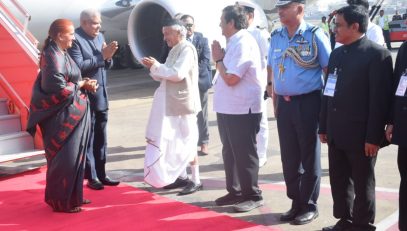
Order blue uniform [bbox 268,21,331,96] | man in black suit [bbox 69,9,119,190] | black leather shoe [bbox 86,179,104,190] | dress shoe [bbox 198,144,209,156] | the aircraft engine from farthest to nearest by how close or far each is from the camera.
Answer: the aircraft engine
dress shoe [bbox 198,144,209,156]
black leather shoe [bbox 86,179,104,190]
man in black suit [bbox 69,9,119,190]
blue uniform [bbox 268,21,331,96]

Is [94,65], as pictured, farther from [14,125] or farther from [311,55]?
[311,55]

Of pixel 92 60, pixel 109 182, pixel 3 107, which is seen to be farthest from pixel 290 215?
pixel 3 107

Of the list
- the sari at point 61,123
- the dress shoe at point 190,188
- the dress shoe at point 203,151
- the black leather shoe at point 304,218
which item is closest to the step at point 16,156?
the sari at point 61,123

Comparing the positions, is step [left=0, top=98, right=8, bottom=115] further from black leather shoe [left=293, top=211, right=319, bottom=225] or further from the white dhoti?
black leather shoe [left=293, top=211, right=319, bottom=225]

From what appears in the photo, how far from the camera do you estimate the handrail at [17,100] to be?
5434mm

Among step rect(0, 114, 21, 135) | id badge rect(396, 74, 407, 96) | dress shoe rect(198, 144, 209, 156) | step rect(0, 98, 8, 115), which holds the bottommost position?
dress shoe rect(198, 144, 209, 156)

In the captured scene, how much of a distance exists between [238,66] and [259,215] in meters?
1.15

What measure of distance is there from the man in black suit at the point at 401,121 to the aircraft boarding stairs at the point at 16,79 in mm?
3520

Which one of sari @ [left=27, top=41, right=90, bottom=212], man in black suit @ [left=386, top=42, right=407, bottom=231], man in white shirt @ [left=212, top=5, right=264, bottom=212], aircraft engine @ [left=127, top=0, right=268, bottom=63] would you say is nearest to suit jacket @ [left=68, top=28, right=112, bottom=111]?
sari @ [left=27, top=41, right=90, bottom=212]

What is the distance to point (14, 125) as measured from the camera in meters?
5.40

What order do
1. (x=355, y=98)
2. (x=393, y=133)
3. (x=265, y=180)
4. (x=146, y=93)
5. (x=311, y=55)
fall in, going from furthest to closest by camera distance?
(x=146, y=93)
(x=265, y=180)
(x=311, y=55)
(x=355, y=98)
(x=393, y=133)

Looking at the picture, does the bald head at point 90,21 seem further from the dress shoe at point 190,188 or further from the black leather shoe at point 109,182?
the dress shoe at point 190,188

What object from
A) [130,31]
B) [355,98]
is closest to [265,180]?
[355,98]

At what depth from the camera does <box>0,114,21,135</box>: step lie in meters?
5.30
